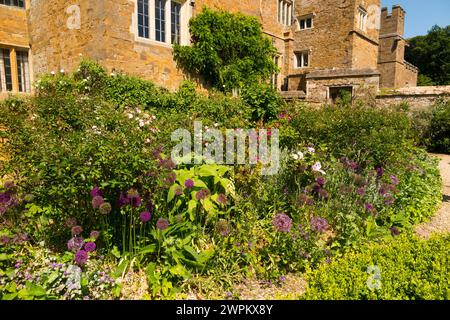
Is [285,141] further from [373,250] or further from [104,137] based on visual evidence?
[104,137]

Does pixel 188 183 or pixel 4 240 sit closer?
pixel 4 240

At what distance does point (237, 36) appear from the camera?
11.2 m

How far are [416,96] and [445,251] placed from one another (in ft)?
42.7

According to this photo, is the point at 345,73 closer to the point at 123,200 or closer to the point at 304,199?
the point at 304,199

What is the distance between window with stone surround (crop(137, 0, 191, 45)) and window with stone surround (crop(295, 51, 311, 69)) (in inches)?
466

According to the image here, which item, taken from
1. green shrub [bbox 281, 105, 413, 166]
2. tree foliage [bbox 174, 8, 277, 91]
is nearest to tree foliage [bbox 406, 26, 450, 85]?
tree foliage [bbox 174, 8, 277, 91]

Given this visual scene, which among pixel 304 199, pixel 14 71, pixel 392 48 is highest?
pixel 392 48

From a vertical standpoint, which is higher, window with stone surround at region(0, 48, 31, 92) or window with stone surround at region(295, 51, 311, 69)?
window with stone surround at region(295, 51, 311, 69)

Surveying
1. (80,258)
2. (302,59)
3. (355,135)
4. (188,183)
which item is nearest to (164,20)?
(355,135)

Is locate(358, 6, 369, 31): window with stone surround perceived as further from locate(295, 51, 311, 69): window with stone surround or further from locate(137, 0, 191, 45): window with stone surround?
locate(137, 0, 191, 45): window with stone surround

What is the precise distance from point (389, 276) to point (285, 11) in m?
19.1

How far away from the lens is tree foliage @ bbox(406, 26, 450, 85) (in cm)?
3075

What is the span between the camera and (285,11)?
59.7 ft
